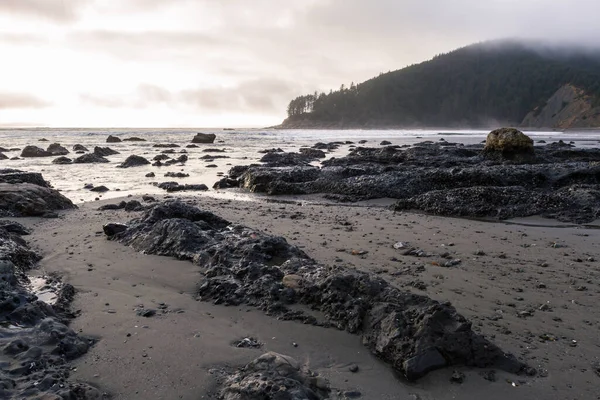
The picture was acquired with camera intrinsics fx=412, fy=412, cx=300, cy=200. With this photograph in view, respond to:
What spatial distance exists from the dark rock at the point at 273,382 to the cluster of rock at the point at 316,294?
0.11 metres

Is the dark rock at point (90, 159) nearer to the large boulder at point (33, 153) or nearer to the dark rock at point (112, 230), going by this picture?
the large boulder at point (33, 153)

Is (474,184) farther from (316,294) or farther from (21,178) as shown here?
(21,178)

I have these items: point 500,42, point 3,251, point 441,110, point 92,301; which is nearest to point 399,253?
point 92,301

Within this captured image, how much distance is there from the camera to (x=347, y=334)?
348cm

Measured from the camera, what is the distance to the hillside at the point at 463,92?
118812mm

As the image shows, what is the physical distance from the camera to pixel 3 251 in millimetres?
4828

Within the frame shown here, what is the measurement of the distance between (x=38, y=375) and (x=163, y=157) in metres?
20.9

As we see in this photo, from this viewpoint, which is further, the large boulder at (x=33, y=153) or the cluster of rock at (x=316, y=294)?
the large boulder at (x=33, y=153)

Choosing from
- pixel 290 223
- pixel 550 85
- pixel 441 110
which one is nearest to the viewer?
pixel 290 223

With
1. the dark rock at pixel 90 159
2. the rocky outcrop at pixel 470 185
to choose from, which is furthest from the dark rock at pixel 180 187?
the dark rock at pixel 90 159

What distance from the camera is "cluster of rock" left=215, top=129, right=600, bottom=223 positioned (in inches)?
329

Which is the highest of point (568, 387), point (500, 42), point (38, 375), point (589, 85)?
point (500, 42)

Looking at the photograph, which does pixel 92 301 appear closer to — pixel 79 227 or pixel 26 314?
pixel 26 314

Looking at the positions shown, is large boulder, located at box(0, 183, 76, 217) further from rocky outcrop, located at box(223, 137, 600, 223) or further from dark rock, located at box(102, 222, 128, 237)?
rocky outcrop, located at box(223, 137, 600, 223)
